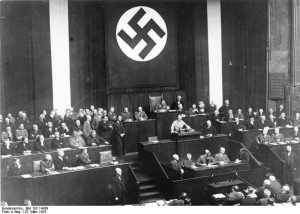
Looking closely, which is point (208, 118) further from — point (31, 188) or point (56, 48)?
point (31, 188)

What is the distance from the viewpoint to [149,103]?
16.7m

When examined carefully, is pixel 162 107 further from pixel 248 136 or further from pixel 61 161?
pixel 61 161

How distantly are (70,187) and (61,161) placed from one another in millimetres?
850

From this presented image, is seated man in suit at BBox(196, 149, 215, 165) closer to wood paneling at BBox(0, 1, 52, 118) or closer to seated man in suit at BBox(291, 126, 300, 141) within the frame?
seated man in suit at BBox(291, 126, 300, 141)

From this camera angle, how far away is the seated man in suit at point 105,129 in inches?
547

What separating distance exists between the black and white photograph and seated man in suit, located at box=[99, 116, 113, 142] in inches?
1.2

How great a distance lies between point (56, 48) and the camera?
50.1ft

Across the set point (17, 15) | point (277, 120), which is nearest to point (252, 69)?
point (277, 120)

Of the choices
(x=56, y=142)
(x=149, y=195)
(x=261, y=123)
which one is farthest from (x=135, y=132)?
(x=261, y=123)

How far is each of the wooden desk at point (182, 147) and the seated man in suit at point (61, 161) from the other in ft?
8.52

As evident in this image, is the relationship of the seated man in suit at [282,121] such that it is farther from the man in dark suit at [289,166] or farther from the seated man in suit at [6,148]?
the seated man in suit at [6,148]

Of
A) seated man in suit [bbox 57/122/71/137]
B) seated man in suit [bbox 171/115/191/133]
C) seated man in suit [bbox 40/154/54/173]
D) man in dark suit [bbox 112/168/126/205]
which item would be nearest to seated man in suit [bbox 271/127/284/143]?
seated man in suit [bbox 171/115/191/133]

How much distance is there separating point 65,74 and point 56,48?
93cm

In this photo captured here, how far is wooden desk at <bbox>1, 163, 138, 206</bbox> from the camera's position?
403 inches
